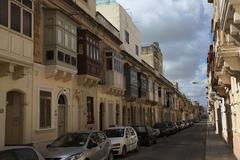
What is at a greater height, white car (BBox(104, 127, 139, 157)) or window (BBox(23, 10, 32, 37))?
window (BBox(23, 10, 32, 37))

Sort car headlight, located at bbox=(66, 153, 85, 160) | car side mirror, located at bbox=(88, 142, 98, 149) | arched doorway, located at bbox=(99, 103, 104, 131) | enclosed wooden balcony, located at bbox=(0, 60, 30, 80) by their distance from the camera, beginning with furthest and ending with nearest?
arched doorway, located at bbox=(99, 103, 104, 131) < enclosed wooden balcony, located at bbox=(0, 60, 30, 80) < car side mirror, located at bbox=(88, 142, 98, 149) < car headlight, located at bbox=(66, 153, 85, 160)

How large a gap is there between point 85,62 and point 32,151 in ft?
55.6

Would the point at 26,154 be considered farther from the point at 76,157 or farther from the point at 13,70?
the point at 13,70

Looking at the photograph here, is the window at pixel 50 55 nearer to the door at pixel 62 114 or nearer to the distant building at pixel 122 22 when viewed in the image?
the door at pixel 62 114

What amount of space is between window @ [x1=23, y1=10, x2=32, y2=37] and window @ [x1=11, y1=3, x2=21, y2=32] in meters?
0.61

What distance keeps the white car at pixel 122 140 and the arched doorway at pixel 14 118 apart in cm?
479

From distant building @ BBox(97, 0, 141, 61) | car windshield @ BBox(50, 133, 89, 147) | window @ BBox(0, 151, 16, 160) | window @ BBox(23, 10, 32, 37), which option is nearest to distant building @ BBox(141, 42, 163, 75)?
distant building @ BBox(97, 0, 141, 61)

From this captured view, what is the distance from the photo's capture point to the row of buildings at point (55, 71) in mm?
17906

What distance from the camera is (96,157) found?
14781mm

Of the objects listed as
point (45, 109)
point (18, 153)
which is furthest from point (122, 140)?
point (18, 153)

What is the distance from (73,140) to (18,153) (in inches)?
255

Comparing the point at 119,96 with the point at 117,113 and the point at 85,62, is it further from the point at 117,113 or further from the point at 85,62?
the point at 85,62

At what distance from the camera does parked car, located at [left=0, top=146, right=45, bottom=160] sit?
29.0 feet

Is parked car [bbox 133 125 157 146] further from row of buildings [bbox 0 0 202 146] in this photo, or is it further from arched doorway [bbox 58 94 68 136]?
arched doorway [bbox 58 94 68 136]
